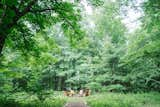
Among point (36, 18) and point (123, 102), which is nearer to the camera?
point (36, 18)

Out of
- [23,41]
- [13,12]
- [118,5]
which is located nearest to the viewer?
[13,12]

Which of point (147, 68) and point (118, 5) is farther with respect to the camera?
point (147, 68)

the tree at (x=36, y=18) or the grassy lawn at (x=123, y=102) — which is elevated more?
the tree at (x=36, y=18)

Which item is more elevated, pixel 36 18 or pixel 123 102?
pixel 36 18

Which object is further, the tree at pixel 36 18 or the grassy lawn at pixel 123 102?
the grassy lawn at pixel 123 102

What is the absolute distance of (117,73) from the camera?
31516mm

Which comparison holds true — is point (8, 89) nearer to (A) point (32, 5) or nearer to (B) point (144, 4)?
(A) point (32, 5)

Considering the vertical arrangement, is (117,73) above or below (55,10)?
below

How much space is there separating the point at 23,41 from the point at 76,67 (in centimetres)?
3180

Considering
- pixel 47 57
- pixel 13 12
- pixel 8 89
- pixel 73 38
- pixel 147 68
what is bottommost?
pixel 147 68

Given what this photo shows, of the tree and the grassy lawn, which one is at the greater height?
the tree

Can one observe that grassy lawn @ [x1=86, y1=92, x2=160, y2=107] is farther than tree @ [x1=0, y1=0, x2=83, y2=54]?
Yes

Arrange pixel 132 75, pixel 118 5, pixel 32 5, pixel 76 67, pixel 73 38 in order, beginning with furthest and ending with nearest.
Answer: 1. pixel 76 67
2. pixel 132 75
3. pixel 118 5
4. pixel 73 38
5. pixel 32 5

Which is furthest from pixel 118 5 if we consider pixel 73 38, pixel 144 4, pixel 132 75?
pixel 132 75
